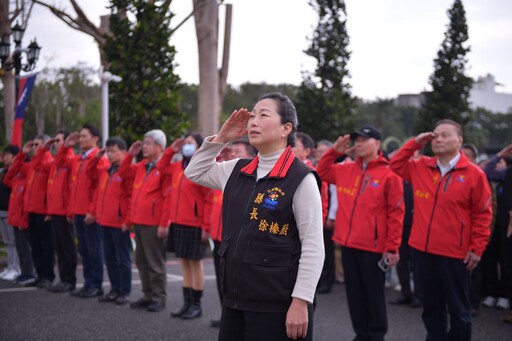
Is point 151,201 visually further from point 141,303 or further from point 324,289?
point 324,289

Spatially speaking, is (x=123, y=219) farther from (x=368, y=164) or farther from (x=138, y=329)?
(x=368, y=164)

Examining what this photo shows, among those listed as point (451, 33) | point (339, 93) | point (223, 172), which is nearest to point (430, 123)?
point (451, 33)

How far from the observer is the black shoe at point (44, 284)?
28.5ft

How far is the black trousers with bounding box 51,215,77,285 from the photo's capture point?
8484 mm

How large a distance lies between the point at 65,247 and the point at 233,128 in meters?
5.78

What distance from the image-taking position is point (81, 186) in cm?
823

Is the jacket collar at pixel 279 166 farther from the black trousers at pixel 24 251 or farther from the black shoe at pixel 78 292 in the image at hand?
the black trousers at pixel 24 251

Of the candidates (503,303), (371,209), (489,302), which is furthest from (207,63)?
(371,209)

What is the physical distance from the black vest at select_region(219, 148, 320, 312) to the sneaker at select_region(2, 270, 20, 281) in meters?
7.23

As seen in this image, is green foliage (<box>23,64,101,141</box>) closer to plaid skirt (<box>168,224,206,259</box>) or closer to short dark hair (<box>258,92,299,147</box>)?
plaid skirt (<box>168,224,206,259</box>)

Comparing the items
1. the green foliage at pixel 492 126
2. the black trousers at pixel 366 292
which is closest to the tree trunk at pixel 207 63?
the black trousers at pixel 366 292

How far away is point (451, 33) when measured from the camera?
2675 cm

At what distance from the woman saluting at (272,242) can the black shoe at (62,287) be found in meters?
5.87

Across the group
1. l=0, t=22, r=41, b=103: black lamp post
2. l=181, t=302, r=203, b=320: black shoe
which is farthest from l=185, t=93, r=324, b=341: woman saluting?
l=0, t=22, r=41, b=103: black lamp post
